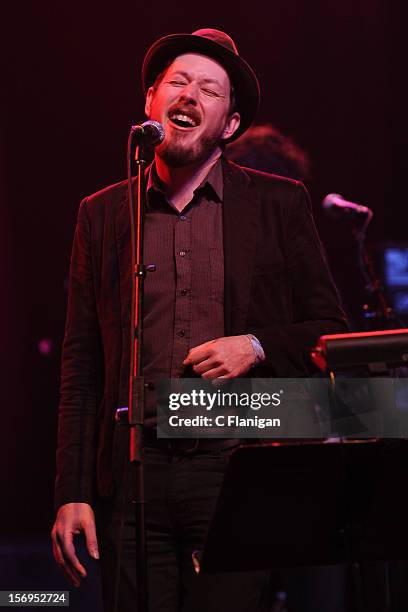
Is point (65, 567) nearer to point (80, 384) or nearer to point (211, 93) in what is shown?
point (80, 384)

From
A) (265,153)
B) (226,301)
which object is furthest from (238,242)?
(265,153)

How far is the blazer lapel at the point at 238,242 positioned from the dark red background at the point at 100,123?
2997 mm

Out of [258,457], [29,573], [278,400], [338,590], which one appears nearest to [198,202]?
[278,400]

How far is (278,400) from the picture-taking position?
2.30 metres

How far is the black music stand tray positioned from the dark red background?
12.6 feet

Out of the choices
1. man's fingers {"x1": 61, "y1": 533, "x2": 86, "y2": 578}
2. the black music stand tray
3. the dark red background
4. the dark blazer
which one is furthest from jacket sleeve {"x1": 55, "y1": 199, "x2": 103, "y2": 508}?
the dark red background

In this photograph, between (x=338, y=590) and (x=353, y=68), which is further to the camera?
(x=353, y=68)

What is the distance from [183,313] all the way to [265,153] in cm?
232

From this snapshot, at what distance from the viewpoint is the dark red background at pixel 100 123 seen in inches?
214

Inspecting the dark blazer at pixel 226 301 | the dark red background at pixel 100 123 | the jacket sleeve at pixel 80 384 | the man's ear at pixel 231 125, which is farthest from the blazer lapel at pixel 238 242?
the dark red background at pixel 100 123

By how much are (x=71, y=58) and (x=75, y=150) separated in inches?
23.8

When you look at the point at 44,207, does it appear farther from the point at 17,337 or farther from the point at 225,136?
the point at 225,136

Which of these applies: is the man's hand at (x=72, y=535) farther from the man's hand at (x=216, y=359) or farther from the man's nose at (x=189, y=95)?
the man's nose at (x=189, y=95)

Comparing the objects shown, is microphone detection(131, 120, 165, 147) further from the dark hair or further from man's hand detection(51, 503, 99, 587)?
the dark hair
